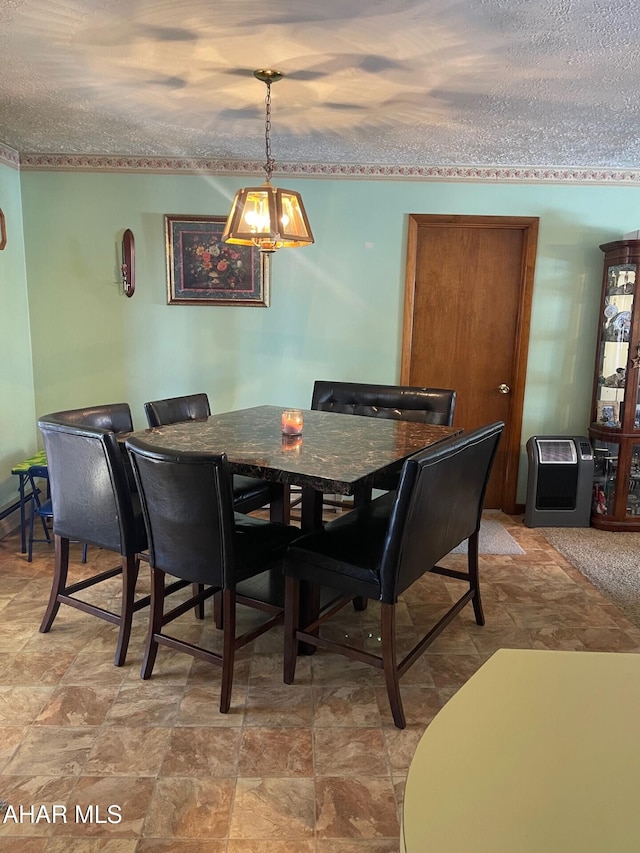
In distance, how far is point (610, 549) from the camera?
3.75 m

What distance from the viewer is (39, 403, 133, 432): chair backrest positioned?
2744 mm

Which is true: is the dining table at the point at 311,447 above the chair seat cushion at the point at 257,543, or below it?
above

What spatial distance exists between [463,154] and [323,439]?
2272 mm

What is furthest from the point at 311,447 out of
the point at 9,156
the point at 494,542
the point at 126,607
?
the point at 9,156

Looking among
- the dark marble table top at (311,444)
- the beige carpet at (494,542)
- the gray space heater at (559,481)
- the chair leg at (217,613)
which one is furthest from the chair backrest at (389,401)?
the chair leg at (217,613)

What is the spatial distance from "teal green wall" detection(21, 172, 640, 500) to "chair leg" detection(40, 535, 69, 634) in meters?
1.77

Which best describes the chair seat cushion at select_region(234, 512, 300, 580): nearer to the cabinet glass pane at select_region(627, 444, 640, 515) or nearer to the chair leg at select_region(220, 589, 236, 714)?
the chair leg at select_region(220, 589, 236, 714)

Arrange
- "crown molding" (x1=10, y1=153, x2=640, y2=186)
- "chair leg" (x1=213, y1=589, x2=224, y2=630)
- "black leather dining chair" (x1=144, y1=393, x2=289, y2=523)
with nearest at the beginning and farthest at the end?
"chair leg" (x1=213, y1=589, x2=224, y2=630) < "black leather dining chair" (x1=144, y1=393, x2=289, y2=523) < "crown molding" (x1=10, y1=153, x2=640, y2=186)

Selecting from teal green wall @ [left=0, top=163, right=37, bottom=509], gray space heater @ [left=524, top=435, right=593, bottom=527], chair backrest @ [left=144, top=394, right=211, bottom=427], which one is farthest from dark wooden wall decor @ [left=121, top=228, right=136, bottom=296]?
gray space heater @ [left=524, top=435, right=593, bottom=527]

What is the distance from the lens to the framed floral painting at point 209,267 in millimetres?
4055

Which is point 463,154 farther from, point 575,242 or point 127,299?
point 127,299

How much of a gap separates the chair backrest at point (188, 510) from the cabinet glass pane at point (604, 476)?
2.98 m

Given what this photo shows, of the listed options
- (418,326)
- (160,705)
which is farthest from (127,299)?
(160,705)

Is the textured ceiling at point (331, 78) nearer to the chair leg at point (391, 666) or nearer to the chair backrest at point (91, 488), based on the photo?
the chair backrest at point (91, 488)
